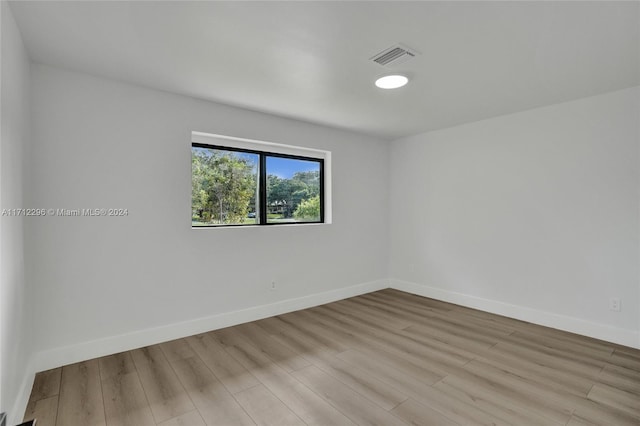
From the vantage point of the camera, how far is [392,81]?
8.91 feet

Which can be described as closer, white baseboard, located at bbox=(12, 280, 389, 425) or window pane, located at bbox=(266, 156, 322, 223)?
white baseboard, located at bbox=(12, 280, 389, 425)

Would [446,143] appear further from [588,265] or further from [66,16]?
[66,16]

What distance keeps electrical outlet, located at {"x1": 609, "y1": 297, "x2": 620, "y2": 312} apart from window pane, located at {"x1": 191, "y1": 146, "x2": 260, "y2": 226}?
3.92m

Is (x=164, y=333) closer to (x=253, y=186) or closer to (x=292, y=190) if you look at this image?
(x=253, y=186)

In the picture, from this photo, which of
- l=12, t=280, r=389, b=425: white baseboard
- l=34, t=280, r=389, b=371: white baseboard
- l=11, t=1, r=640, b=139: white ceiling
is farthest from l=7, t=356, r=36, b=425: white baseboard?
l=11, t=1, r=640, b=139: white ceiling

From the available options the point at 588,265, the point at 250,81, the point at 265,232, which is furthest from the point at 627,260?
the point at 250,81

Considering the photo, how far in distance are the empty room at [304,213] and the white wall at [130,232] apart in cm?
2

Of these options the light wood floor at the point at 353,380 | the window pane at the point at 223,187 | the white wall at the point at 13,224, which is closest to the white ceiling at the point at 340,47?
the white wall at the point at 13,224

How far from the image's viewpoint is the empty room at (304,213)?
6.43 ft

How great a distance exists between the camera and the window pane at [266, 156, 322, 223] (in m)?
4.08

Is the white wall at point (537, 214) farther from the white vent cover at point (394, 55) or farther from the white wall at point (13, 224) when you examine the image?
the white wall at point (13, 224)

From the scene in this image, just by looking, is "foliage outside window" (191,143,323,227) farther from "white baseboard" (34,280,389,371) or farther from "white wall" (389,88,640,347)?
"white wall" (389,88,640,347)

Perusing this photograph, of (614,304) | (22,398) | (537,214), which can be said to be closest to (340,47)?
(537,214)

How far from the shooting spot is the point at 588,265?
3.26 metres
